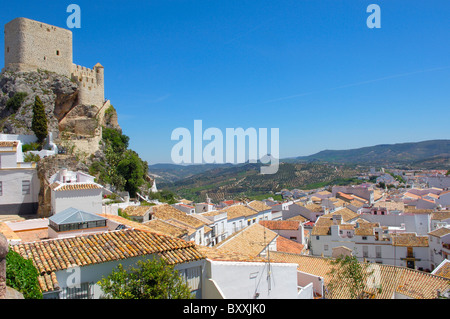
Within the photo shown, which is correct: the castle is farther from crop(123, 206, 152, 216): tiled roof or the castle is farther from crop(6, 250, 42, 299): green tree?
crop(6, 250, 42, 299): green tree

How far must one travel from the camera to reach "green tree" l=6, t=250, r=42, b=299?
4742 millimetres

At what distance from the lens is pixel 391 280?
15.4 m

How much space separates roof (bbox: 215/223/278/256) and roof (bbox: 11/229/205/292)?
20.5 feet

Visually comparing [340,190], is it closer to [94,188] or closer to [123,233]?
[94,188]

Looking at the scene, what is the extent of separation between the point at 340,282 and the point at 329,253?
1199 centimetres

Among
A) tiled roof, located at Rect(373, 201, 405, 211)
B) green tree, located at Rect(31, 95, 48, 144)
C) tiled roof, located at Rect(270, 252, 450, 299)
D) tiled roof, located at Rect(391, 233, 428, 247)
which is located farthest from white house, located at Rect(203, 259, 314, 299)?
tiled roof, located at Rect(373, 201, 405, 211)

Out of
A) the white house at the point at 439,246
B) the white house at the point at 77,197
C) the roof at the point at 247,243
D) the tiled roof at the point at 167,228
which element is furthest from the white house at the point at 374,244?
the white house at the point at 77,197

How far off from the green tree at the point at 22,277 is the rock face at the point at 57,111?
22.4 meters

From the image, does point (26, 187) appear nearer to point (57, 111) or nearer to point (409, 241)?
point (57, 111)

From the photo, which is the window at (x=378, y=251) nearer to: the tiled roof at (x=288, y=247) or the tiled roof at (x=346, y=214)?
the tiled roof at (x=288, y=247)

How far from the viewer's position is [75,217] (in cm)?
889

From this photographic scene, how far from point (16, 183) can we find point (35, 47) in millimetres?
17760

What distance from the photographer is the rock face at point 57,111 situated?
2642 centimetres

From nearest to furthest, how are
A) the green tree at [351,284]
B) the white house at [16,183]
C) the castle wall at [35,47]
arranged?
1. the green tree at [351,284]
2. the white house at [16,183]
3. the castle wall at [35,47]
